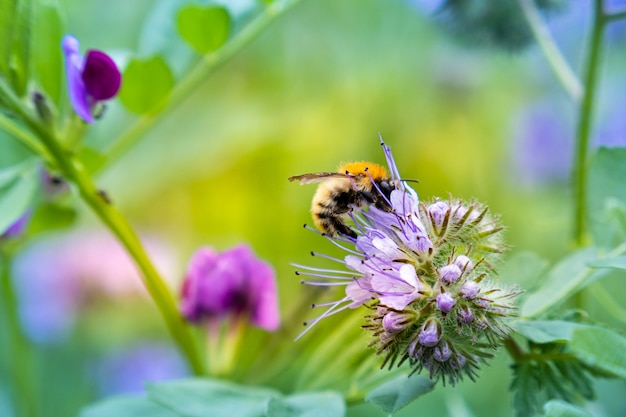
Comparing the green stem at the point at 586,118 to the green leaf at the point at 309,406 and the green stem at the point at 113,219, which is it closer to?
the green leaf at the point at 309,406

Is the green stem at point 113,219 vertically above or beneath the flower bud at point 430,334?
above

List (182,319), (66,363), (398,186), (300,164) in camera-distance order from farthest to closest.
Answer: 1. (300,164)
2. (66,363)
3. (182,319)
4. (398,186)

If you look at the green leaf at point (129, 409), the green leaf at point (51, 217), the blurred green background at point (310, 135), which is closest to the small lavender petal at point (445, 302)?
the green leaf at point (129, 409)

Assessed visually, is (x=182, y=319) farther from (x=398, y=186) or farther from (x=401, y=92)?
(x=401, y=92)

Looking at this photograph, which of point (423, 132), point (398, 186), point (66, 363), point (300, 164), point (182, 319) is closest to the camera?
point (398, 186)

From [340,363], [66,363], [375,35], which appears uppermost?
[375,35]

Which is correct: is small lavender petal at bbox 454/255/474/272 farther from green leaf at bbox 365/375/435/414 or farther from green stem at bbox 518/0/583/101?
green stem at bbox 518/0/583/101

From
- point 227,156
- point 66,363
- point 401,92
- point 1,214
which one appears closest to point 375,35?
point 401,92
